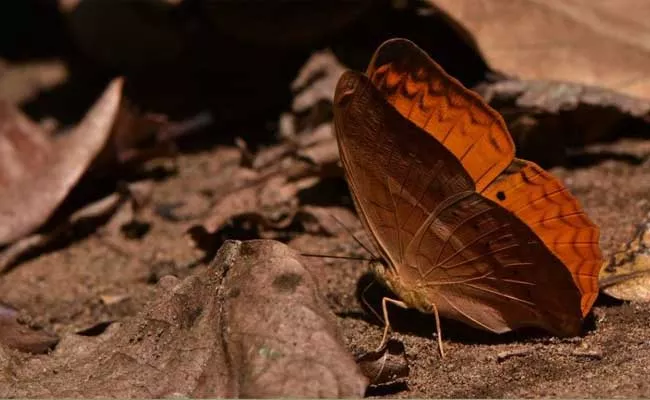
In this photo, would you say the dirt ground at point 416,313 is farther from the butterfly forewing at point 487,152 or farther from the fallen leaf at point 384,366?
the butterfly forewing at point 487,152

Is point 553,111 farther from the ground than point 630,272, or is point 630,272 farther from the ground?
point 553,111

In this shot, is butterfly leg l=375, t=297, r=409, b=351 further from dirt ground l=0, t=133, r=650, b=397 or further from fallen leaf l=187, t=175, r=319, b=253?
fallen leaf l=187, t=175, r=319, b=253

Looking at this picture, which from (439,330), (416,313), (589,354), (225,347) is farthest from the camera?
(416,313)

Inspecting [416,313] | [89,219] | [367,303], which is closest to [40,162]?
[89,219]

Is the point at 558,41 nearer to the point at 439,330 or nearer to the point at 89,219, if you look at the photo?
the point at 439,330

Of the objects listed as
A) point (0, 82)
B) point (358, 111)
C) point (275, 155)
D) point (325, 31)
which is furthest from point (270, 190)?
point (0, 82)
